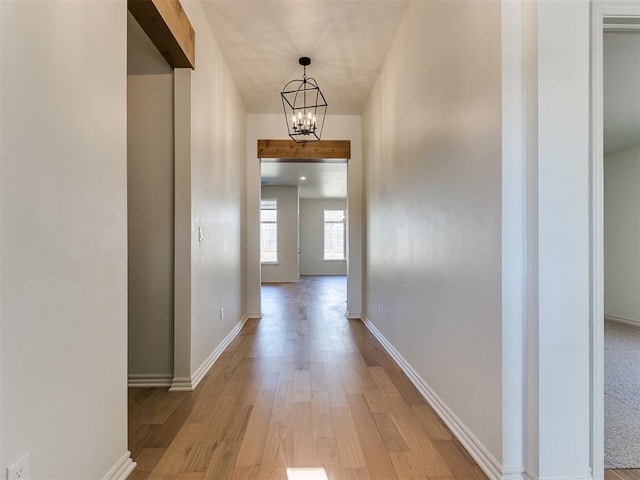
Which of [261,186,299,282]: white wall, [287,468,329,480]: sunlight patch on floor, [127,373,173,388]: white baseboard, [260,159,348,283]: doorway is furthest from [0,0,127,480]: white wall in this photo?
[261,186,299,282]: white wall

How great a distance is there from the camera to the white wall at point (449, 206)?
1442mm

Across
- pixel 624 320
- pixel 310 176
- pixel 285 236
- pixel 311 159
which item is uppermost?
pixel 310 176

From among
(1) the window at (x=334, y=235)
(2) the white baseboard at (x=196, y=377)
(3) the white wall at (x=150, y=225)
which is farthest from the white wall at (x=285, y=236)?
(3) the white wall at (x=150, y=225)

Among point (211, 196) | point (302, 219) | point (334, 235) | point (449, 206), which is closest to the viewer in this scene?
point (449, 206)

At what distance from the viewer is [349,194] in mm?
4809

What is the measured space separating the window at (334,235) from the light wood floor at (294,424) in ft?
27.9

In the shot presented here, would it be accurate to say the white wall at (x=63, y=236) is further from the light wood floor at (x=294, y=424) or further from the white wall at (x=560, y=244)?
the white wall at (x=560, y=244)

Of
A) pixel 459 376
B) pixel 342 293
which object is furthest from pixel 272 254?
pixel 459 376

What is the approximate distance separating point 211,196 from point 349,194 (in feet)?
7.74

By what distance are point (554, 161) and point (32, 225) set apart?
187cm

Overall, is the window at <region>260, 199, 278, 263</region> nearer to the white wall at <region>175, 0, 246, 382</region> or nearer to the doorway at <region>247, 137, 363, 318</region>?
the doorway at <region>247, 137, 363, 318</region>

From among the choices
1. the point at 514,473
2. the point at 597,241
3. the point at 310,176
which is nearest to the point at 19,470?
the point at 514,473

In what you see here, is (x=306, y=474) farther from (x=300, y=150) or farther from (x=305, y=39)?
(x=300, y=150)

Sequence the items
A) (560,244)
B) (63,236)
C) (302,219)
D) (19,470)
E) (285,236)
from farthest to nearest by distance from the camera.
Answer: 1. (302,219)
2. (285,236)
3. (560,244)
4. (63,236)
5. (19,470)
